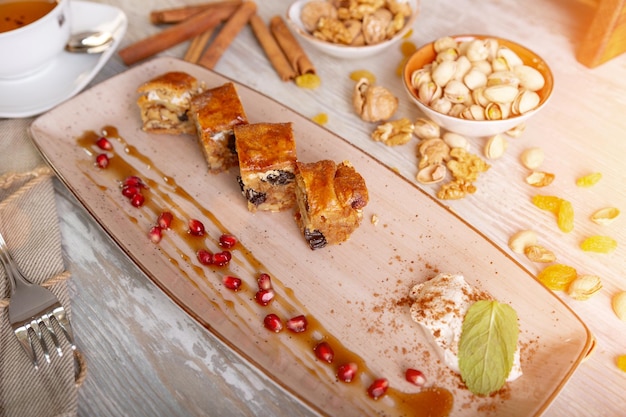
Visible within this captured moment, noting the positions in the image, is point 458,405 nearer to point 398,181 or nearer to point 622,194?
point 398,181

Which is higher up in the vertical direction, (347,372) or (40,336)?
(347,372)

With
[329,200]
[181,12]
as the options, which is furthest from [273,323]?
[181,12]

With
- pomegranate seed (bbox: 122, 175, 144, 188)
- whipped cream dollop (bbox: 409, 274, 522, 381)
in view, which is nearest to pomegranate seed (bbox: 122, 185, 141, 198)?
pomegranate seed (bbox: 122, 175, 144, 188)

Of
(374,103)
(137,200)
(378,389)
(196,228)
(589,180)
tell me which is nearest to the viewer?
(378,389)

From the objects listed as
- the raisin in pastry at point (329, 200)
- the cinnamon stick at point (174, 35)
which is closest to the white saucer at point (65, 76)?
the cinnamon stick at point (174, 35)

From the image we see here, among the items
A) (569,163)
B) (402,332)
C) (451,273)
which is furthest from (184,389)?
(569,163)

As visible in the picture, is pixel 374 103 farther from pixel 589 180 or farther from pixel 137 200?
pixel 137 200
